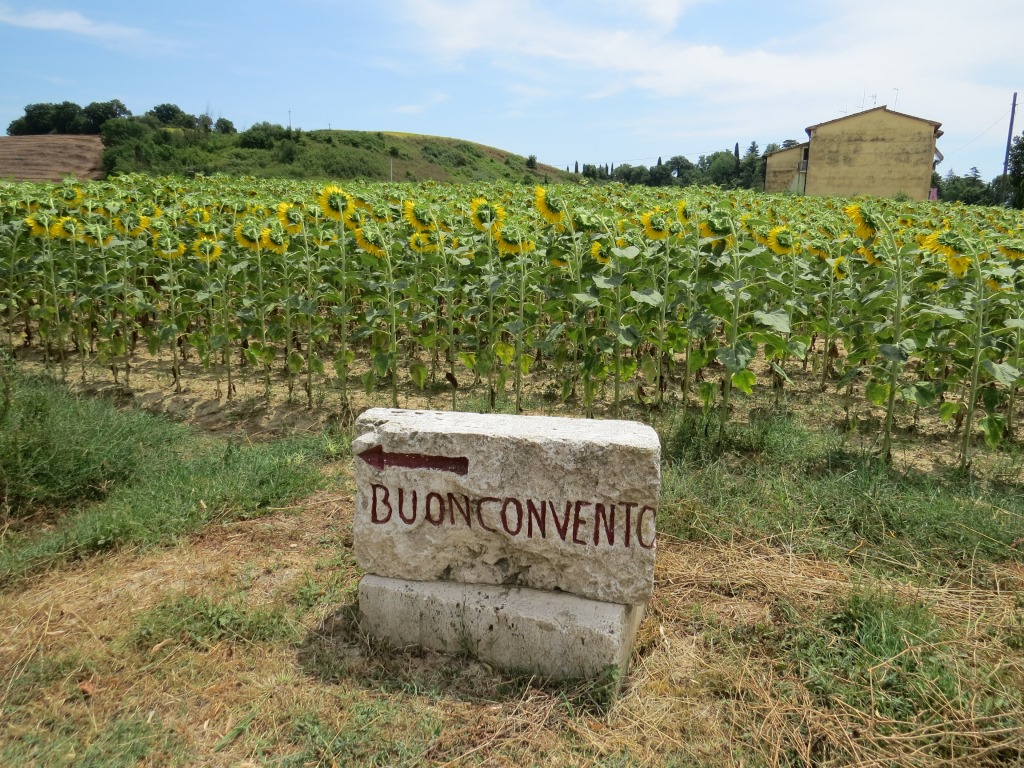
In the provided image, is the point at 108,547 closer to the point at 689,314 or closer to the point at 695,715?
the point at 695,715

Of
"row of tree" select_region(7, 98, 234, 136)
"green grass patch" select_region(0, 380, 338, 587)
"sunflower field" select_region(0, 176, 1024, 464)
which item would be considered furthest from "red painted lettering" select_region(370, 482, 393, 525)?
"row of tree" select_region(7, 98, 234, 136)

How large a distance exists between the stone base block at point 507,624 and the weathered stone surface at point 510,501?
0.06 m

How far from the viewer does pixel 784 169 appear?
46.2m

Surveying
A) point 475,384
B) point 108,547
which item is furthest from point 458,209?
point 108,547

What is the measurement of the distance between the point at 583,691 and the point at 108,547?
256 centimetres

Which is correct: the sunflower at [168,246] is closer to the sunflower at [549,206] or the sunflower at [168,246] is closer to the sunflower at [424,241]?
the sunflower at [424,241]

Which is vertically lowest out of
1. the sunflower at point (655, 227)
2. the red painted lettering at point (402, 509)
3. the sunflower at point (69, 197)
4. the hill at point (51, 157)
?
the red painted lettering at point (402, 509)

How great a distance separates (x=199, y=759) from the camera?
241 cm

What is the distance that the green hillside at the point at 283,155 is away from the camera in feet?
127

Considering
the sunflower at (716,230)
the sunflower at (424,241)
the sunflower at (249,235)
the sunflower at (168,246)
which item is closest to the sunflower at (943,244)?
the sunflower at (716,230)

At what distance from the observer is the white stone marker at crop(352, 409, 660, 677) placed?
2.75 metres

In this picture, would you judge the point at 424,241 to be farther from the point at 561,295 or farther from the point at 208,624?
the point at 208,624

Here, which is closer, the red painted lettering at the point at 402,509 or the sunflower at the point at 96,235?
the red painted lettering at the point at 402,509

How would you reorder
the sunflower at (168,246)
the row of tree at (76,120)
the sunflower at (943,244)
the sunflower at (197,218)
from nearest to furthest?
the sunflower at (943,244) < the sunflower at (168,246) < the sunflower at (197,218) < the row of tree at (76,120)
